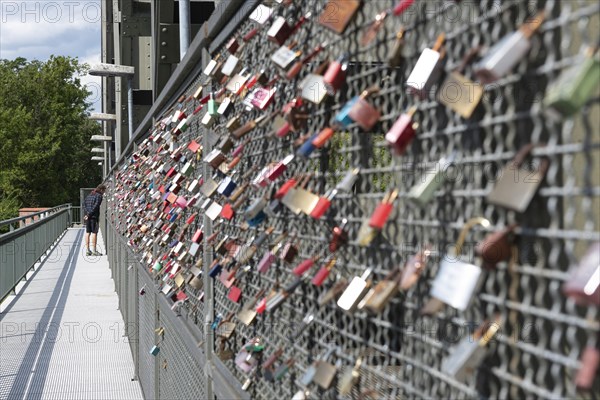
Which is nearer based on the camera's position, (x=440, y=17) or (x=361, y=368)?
(x=440, y=17)

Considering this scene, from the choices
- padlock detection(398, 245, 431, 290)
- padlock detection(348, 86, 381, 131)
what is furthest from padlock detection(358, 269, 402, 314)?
padlock detection(348, 86, 381, 131)

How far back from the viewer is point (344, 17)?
148 cm

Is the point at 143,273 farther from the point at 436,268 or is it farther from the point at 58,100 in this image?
the point at 58,100

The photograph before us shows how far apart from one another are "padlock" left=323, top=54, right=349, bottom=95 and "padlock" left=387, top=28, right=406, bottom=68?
0.23m

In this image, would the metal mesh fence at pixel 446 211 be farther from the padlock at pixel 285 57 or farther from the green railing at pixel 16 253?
the green railing at pixel 16 253

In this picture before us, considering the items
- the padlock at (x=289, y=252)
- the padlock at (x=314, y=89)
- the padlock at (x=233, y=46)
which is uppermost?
the padlock at (x=233, y=46)

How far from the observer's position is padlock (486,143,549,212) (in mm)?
906

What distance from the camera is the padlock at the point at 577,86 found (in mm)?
775

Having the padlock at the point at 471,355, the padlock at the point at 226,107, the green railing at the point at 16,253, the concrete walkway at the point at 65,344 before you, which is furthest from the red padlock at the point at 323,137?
the green railing at the point at 16,253

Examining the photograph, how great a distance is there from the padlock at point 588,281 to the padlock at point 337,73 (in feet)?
2.60

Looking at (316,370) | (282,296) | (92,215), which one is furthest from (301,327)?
(92,215)

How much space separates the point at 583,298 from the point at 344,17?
84cm

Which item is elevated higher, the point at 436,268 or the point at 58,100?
the point at 58,100

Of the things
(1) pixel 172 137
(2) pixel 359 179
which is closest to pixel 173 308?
(1) pixel 172 137
